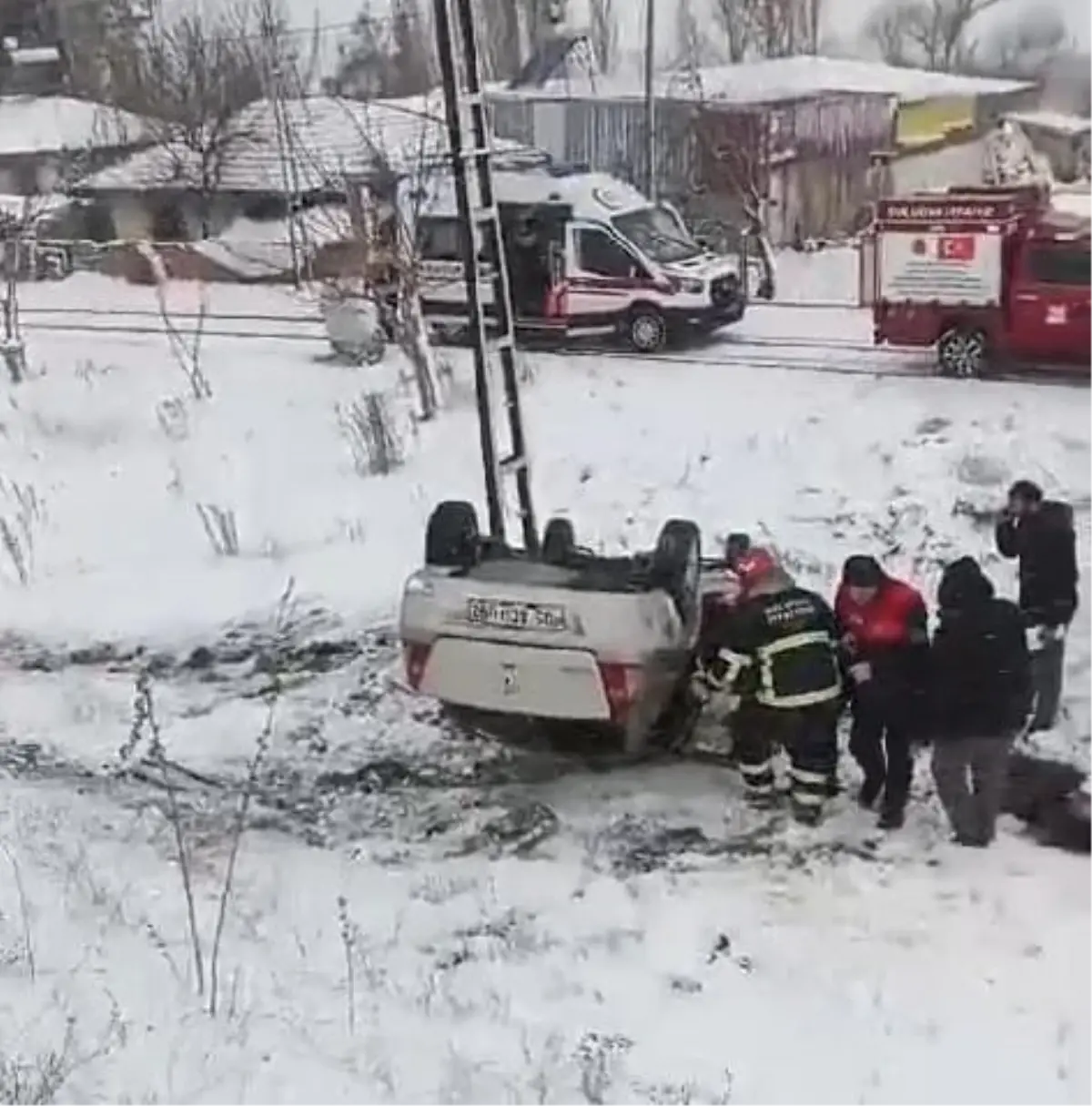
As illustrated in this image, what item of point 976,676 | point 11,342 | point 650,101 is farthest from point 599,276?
point 976,676

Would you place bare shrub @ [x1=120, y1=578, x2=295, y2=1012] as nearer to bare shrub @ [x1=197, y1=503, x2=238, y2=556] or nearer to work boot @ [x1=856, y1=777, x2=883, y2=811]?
bare shrub @ [x1=197, y1=503, x2=238, y2=556]

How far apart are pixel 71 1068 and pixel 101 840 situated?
2.41 metres

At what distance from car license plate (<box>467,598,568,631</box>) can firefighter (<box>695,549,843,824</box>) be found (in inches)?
29.9

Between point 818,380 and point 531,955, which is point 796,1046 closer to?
point 531,955

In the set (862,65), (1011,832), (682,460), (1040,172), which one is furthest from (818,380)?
(862,65)

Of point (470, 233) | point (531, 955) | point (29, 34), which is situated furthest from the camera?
point (29, 34)

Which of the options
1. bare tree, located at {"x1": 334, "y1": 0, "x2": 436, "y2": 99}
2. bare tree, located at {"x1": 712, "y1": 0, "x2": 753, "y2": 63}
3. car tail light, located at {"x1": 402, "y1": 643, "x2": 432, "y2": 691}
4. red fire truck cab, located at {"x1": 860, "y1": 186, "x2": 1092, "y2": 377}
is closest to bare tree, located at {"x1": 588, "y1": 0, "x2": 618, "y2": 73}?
bare tree, located at {"x1": 712, "y1": 0, "x2": 753, "y2": 63}

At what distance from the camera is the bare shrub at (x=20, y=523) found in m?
14.9

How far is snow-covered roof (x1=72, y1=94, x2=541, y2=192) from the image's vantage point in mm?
33969

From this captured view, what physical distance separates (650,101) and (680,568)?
27.1 meters

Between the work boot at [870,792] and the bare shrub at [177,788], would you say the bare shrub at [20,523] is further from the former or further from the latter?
the work boot at [870,792]

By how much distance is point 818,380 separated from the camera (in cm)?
2005

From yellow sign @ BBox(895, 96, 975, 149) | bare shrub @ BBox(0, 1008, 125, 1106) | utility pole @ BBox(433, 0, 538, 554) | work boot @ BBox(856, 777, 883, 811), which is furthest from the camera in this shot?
yellow sign @ BBox(895, 96, 975, 149)

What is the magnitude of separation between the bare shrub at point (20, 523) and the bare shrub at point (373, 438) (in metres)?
2.97
